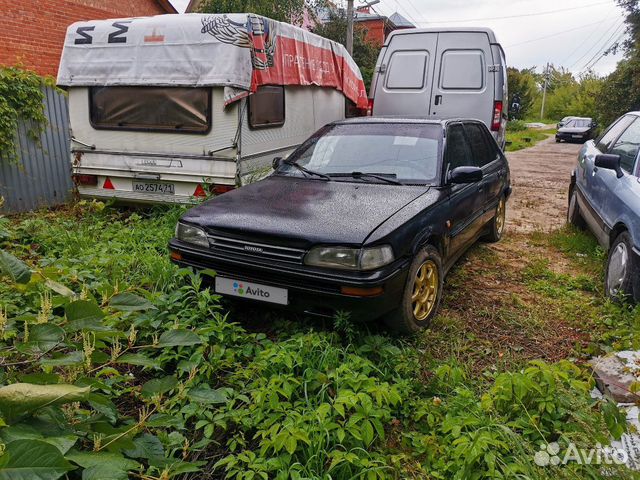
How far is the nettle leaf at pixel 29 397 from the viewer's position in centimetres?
154

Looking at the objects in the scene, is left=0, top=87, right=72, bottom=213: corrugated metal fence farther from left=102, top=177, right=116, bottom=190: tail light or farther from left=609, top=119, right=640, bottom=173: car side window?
left=609, top=119, right=640, bottom=173: car side window

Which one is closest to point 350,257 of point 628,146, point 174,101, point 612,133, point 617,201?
point 617,201

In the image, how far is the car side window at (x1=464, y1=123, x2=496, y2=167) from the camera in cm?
539

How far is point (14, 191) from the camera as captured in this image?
7625mm


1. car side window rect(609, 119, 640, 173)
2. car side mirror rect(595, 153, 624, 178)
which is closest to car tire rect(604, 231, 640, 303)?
car side mirror rect(595, 153, 624, 178)

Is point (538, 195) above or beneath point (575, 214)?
beneath

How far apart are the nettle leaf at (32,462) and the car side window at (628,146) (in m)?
5.02

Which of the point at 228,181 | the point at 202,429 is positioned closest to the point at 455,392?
the point at 202,429

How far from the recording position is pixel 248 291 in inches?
138

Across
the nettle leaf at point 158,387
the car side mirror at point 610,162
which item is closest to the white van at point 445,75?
the car side mirror at point 610,162

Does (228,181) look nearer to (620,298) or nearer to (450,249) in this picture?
(450,249)

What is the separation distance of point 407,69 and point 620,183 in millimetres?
4722

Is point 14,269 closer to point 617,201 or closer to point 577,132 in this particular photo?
point 617,201

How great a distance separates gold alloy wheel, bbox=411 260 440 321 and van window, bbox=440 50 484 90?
17.2ft
